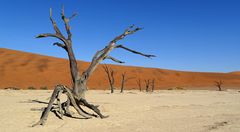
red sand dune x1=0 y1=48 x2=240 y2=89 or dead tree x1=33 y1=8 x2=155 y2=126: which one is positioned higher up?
red sand dune x1=0 y1=48 x2=240 y2=89

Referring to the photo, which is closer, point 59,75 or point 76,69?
point 76,69

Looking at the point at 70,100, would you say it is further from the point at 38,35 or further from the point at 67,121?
the point at 38,35

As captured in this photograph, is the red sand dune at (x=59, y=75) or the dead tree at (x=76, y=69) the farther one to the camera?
the red sand dune at (x=59, y=75)

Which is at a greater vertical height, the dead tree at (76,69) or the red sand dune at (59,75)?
the red sand dune at (59,75)

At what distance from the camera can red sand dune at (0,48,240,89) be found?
64688mm

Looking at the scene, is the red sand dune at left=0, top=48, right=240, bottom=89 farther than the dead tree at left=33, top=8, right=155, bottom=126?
Yes

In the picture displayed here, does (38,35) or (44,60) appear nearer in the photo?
(38,35)

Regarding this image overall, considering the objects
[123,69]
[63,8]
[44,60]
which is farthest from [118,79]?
[63,8]

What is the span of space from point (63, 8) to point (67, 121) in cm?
571

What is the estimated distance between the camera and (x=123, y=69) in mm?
90188

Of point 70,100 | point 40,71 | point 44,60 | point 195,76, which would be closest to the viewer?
point 70,100

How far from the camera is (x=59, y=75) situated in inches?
2901

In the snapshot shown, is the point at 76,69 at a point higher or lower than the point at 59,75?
lower

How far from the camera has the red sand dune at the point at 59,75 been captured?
6469cm
